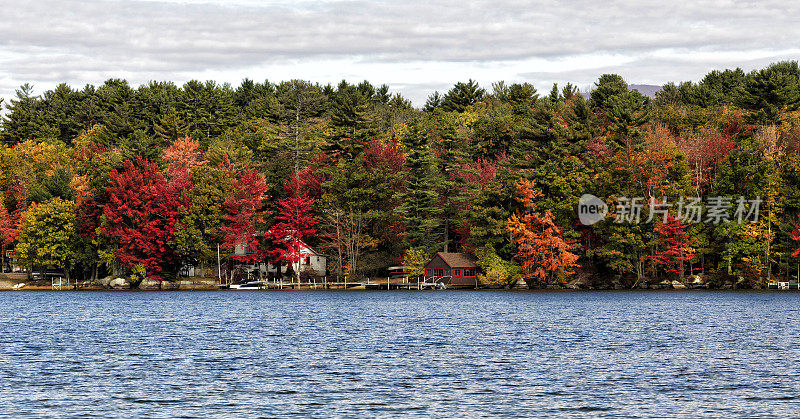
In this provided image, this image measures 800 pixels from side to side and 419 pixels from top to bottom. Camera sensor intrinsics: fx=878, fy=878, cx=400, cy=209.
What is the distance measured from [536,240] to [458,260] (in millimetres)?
13669

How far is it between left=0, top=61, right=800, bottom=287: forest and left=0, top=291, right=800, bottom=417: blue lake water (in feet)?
66.4

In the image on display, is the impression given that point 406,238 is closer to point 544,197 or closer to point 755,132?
point 544,197

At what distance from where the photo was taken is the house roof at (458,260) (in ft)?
365

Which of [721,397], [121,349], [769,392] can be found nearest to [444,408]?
[721,397]

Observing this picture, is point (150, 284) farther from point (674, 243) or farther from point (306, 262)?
point (674, 243)

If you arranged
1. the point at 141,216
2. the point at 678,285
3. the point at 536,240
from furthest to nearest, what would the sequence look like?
the point at 141,216, the point at 678,285, the point at 536,240

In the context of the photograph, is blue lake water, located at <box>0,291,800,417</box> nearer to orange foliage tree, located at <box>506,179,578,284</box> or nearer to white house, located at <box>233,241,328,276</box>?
orange foliage tree, located at <box>506,179,578,284</box>

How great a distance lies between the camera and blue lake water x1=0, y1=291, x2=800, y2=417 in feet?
110

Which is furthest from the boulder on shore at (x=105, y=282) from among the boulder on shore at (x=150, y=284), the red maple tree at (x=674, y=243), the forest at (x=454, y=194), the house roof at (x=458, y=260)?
the red maple tree at (x=674, y=243)

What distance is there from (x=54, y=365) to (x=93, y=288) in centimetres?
8261

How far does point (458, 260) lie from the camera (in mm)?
112000

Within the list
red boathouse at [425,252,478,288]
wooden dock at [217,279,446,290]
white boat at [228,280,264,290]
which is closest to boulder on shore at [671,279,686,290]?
red boathouse at [425,252,478,288]

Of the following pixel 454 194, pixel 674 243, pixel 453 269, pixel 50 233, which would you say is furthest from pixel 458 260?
pixel 50 233

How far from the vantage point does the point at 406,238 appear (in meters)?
113
